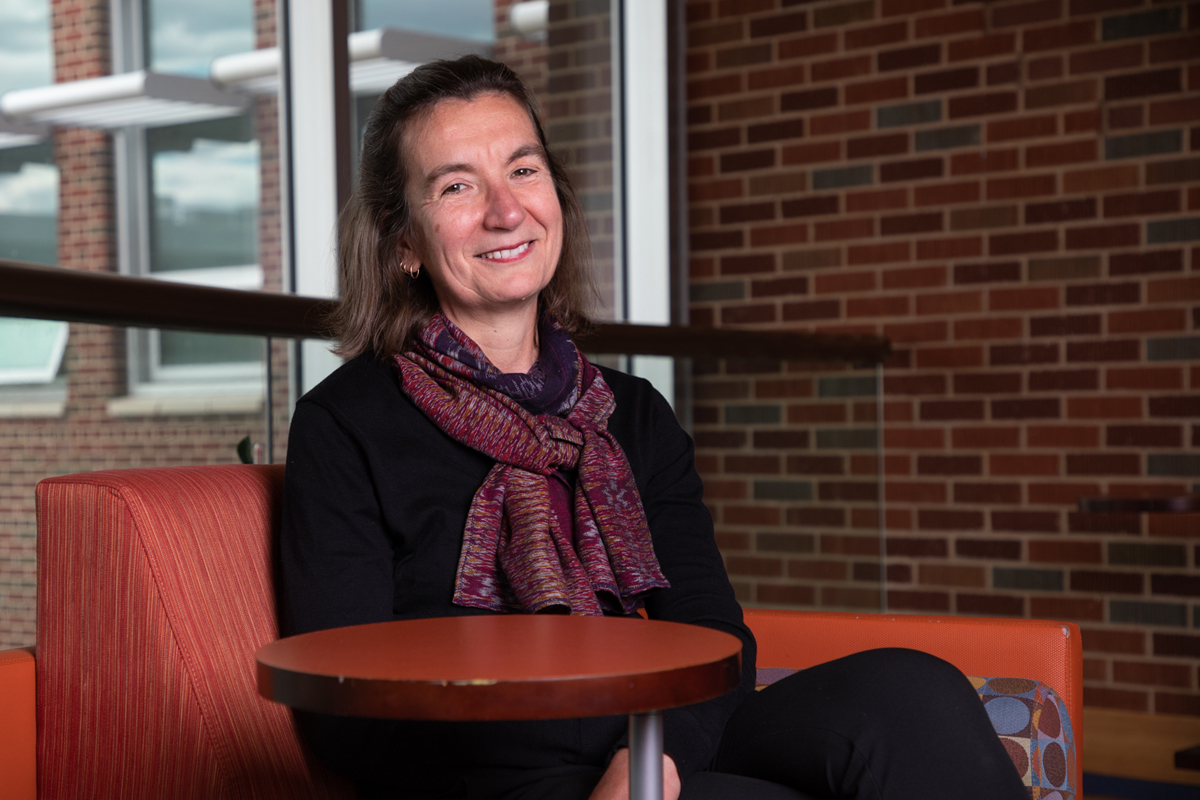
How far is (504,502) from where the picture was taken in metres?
1.47

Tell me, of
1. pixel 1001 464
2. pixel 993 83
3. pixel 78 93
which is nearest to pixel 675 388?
pixel 1001 464

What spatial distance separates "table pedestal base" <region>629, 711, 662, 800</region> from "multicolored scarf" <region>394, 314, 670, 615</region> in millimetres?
406

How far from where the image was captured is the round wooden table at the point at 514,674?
874 millimetres

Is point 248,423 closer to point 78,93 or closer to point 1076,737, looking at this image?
point 1076,737

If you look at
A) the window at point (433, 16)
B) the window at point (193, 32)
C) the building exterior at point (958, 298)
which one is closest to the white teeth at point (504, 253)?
the building exterior at point (958, 298)

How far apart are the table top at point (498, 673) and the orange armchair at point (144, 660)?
289 millimetres

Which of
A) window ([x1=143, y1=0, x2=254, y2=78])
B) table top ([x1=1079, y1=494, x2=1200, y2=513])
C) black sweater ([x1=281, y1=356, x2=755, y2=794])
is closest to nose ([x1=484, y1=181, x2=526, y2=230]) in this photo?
black sweater ([x1=281, y1=356, x2=755, y2=794])

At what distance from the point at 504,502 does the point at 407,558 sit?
0.13m

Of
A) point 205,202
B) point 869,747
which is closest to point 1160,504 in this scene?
point 869,747

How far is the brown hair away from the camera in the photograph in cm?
160

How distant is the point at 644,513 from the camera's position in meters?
1.59

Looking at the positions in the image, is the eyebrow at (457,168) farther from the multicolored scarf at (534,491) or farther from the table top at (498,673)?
the table top at (498,673)

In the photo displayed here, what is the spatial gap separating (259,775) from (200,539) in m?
0.26

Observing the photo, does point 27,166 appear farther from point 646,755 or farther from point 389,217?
point 646,755
